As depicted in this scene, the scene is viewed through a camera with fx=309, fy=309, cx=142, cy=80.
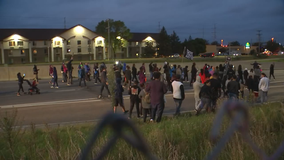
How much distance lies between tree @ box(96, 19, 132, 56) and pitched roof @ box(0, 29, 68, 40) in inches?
388

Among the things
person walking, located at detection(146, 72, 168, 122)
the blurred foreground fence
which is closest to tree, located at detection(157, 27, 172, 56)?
person walking, located at detection(146, 72, 168, 122)

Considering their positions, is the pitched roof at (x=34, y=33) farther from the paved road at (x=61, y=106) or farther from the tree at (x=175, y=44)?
the paved road at (x=61, y=106)

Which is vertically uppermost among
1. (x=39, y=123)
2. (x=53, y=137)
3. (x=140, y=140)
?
(x=140, y=140)

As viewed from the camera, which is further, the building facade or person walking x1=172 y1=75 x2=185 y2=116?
the building facade

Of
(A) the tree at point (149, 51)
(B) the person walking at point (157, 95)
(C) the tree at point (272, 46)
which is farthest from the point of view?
(C) the tree at point (272, 46)

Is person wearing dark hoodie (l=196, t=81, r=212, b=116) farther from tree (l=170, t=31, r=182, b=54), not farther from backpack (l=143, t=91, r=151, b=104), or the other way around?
tree (l=170, t=31, r=182, b=54)

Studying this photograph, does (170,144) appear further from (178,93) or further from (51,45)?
Answer: (51,45)

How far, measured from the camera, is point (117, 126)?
87 cm

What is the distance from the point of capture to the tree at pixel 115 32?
7406 centimetres

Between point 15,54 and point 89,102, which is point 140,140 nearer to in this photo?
point 89,102

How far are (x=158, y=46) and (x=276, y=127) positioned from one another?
68.5 metres

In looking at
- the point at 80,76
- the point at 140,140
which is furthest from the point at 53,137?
the point at 80,76

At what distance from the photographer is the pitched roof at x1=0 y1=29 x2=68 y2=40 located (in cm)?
7344

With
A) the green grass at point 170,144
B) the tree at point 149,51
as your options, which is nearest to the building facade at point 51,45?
the tree at point 149,51
